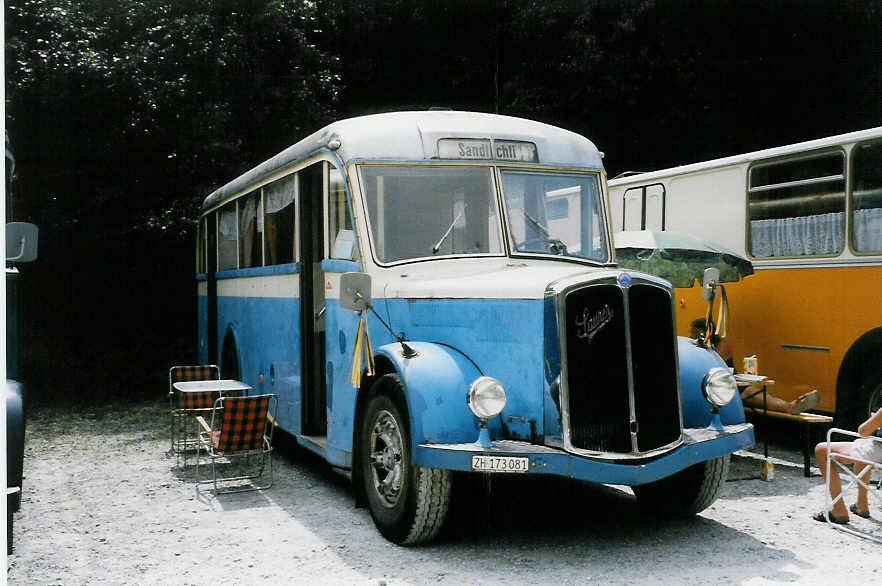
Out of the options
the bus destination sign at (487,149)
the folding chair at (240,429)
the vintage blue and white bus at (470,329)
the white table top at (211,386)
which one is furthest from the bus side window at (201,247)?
the bus destination sign at (487,149)

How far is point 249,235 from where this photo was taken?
32.7 feet

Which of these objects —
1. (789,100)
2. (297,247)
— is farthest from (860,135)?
(789,100)

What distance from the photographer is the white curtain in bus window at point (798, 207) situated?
912 centimetres

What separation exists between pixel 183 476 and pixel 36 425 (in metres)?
4.02

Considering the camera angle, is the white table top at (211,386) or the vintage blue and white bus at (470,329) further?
the white table top at (211,386)

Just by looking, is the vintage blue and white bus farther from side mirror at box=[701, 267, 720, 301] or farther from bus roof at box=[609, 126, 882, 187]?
bus roof at box=[609, 126, 882, 187]

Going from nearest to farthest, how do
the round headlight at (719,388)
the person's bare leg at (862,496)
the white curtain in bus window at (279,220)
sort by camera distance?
the round headlight at (719,388), the person's bare leg at (862,496), the white curtain in bus window at (279,220)

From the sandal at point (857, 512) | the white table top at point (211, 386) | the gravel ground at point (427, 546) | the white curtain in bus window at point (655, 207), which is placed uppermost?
the white curtain in bus window at point (655, 207)

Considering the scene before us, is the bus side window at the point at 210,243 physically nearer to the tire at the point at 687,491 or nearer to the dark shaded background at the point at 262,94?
the dark shaded background at the point at 262,94

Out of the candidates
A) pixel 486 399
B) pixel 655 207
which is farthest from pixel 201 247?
pixel 486 399

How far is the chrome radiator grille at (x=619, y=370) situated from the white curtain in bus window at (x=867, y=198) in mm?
3624

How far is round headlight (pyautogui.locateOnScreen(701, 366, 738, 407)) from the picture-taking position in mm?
6336

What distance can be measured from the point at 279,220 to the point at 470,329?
3152 millimetres

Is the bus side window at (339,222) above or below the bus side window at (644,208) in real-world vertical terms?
below
